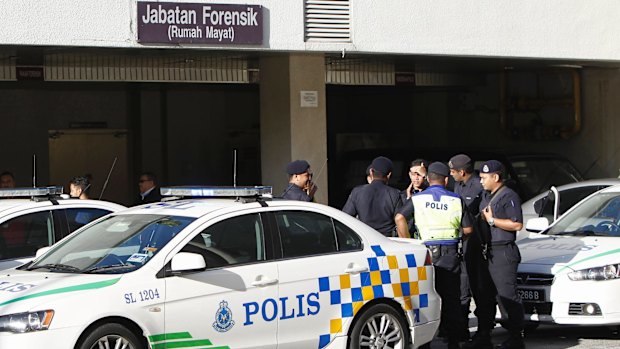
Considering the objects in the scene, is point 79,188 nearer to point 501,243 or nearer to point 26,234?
point 26,234

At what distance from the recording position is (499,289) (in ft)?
32.1

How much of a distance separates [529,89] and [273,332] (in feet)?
46.4

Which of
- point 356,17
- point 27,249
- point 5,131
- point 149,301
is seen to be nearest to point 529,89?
point 356,17

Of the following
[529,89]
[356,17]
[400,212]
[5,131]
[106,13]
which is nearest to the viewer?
[400,212]

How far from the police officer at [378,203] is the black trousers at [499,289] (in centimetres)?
94

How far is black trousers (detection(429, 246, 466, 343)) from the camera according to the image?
9.42 metres

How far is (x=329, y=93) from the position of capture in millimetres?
23734

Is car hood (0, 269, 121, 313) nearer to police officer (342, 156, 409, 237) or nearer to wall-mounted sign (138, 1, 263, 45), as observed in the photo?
police officer (342, 156, 409, 237)

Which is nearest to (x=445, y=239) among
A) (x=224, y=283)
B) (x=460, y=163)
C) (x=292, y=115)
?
(x=460, y=163)

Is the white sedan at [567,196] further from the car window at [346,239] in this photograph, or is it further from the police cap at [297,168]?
the car window at [346,239]

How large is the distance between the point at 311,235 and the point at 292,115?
23.2 ft

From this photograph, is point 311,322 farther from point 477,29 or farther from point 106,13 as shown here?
point 477,29

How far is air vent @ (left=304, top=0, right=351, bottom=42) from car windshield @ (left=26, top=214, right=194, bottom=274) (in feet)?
21.7

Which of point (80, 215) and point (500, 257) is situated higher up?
point (80, 215)
